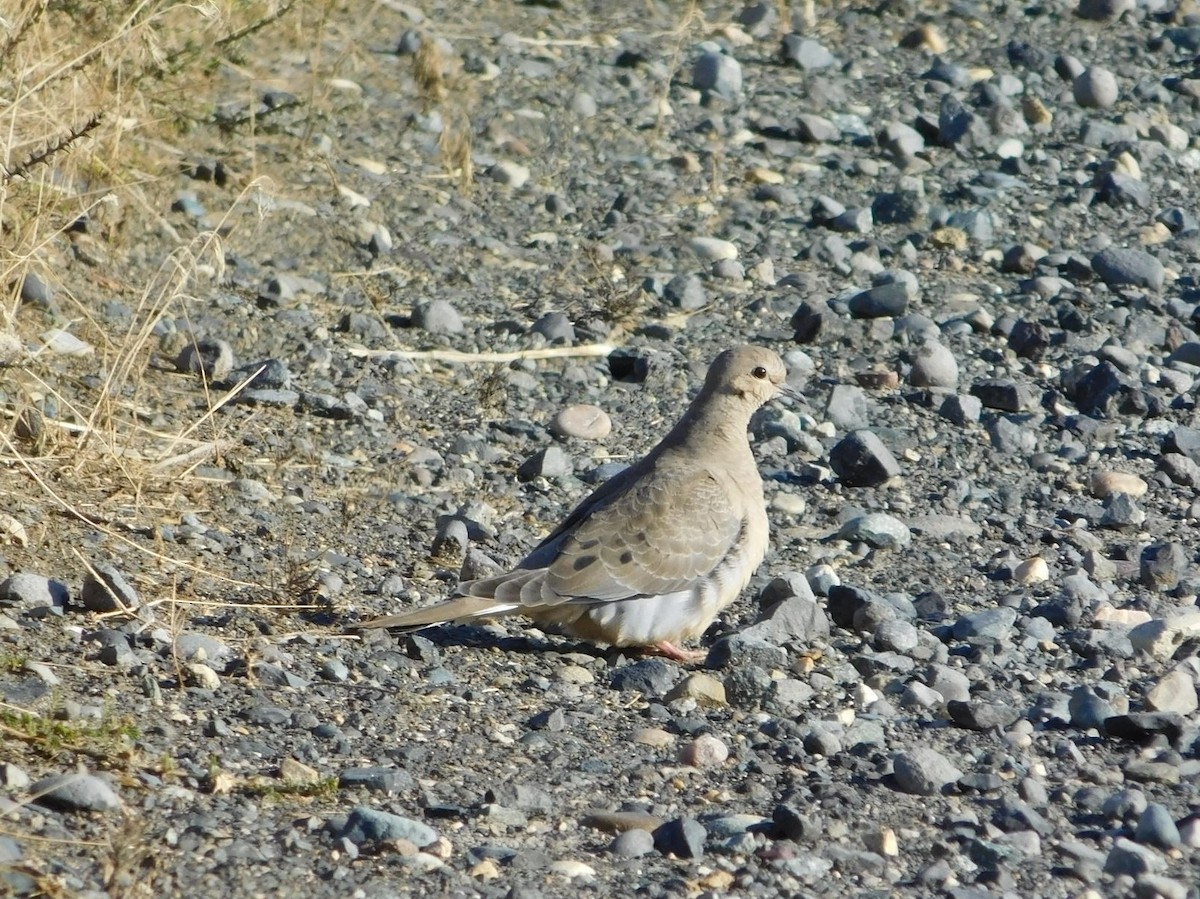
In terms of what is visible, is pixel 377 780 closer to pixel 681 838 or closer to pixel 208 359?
pixel 681 838

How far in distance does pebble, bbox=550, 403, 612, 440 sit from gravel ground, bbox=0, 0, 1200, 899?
3.2 inches

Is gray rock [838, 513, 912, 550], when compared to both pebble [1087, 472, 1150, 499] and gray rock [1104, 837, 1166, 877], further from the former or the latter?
gray rock [1104, 837, 1166, 877]

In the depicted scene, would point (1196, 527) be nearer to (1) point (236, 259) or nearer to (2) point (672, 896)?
(2) point (672, 896)

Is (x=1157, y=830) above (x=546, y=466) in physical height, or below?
above

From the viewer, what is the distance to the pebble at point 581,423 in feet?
21.8

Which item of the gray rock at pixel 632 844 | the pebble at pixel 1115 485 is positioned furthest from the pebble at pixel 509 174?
the gray rock at pixel 632 844

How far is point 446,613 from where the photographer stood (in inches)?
193

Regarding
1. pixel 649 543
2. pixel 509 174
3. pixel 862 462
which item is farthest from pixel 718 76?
pixel 649 543

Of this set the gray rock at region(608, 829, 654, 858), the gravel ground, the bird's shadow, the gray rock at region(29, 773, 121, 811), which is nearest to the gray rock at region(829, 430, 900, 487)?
the gravel ground

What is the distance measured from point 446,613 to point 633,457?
1826mm

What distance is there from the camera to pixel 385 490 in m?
6.08

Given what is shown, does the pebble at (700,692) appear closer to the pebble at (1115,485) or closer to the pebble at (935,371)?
the pebble at (1115,485)

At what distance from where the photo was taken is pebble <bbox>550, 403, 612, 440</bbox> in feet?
Result: 21.8

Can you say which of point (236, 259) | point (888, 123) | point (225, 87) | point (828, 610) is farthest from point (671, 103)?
point (828, 610)
